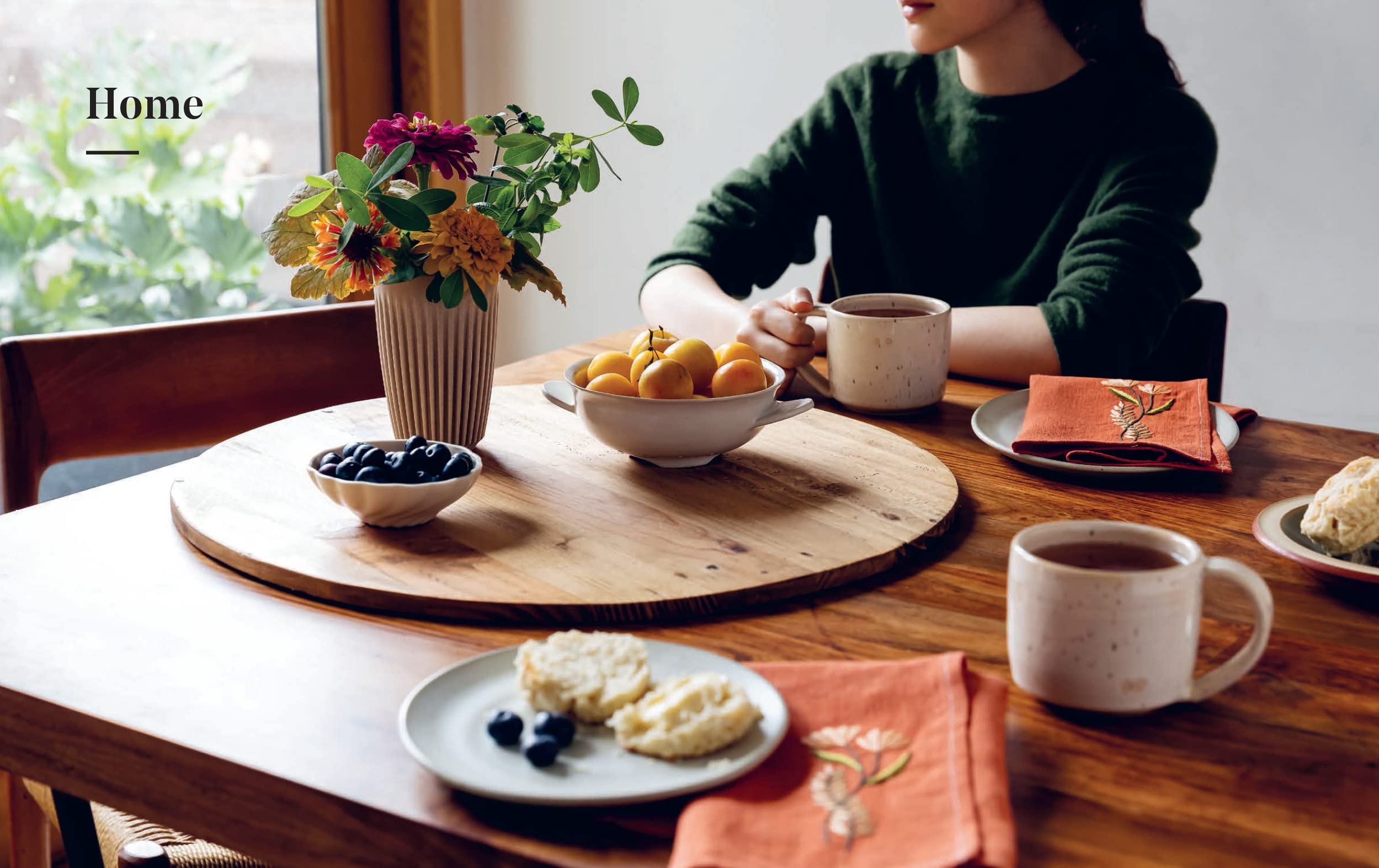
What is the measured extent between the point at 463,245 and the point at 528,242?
8cm

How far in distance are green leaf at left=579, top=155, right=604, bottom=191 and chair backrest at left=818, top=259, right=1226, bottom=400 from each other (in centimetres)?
90

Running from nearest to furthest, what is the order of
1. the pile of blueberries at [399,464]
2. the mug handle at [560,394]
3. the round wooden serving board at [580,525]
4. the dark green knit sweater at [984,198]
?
the round wooden serving board at [580,525] < the pile of blueberries at [399,464] < the mug handle at [560,394] < the dark green knit sweater at [984,198]

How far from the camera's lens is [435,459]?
3.09ft

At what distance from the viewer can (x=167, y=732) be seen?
0.65 meters

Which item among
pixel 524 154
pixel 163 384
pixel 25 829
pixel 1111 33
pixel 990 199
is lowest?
pixel 25 829

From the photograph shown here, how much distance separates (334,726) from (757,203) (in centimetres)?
136

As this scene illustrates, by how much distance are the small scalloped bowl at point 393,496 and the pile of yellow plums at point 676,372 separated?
0.56 ft

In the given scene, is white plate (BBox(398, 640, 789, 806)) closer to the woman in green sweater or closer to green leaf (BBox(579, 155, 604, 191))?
green leaf (BBox(579, 155, 604, 191))

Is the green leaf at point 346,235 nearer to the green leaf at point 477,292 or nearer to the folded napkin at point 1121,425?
the green leaf at point 477,292

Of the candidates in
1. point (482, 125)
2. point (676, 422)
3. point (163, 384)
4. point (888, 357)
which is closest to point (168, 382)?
point (163, 384)

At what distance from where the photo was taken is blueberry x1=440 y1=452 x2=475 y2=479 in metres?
0.94

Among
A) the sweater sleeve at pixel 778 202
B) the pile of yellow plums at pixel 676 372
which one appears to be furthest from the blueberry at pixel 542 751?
the sweater sleeve at pixel 778 202

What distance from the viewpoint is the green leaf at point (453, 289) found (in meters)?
1.05

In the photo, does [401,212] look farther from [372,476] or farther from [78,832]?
[78,832]
